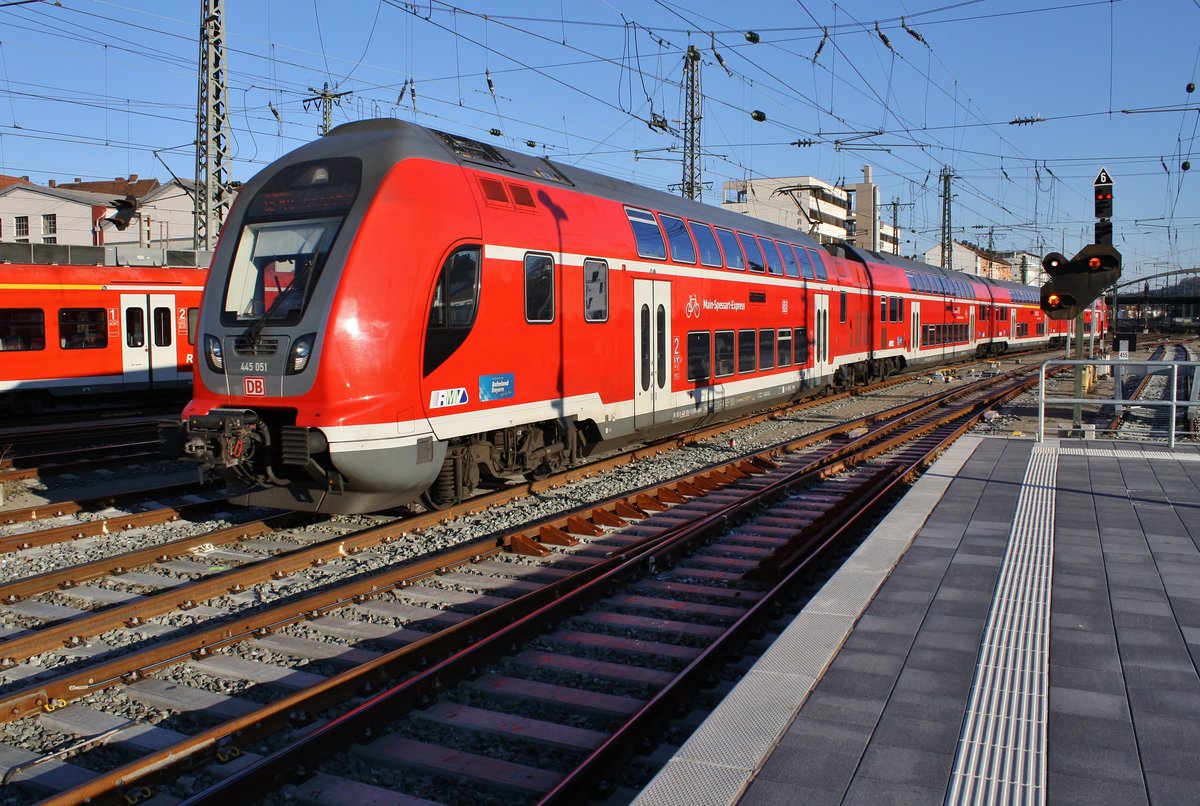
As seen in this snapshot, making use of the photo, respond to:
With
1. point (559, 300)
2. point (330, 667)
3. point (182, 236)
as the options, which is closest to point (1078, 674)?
point (330, 667)

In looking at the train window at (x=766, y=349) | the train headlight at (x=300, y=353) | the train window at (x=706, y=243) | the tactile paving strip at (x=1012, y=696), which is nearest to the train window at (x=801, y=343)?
the train window at (x=766, y=349)

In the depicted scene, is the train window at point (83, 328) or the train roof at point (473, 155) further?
the train window at point (83, 328)

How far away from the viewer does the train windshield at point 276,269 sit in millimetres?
8281

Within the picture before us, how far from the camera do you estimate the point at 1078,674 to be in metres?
4.77

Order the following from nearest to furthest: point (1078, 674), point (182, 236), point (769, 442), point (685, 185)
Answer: point (1078, 674), point (769, 442), point (685, 185), point (182, 236)

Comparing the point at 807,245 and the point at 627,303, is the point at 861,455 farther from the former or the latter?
the point at 807,245

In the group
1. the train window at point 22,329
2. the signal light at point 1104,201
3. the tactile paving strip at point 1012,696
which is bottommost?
the tactile paving strip at point 1012,696

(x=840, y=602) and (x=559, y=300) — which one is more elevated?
(x=559, y=300)

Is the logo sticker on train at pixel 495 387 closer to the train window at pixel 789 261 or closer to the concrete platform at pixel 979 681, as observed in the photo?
the concrete platform at pixel 979 681

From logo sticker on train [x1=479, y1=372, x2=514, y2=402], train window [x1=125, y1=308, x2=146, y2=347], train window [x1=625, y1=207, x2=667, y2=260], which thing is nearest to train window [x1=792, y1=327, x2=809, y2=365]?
train window [x1=625, y1=207, x2=667, y2=260]

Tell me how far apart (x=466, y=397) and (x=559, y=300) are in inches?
80.7

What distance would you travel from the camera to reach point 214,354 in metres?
8.75

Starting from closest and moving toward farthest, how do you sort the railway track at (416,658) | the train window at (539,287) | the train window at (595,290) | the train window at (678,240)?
1. the railway track at (416,658)
2. the train window at (539,287)
3. the train window at (595,290)
4. the train window at (678,240)

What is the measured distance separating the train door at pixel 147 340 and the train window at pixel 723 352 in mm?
13271
